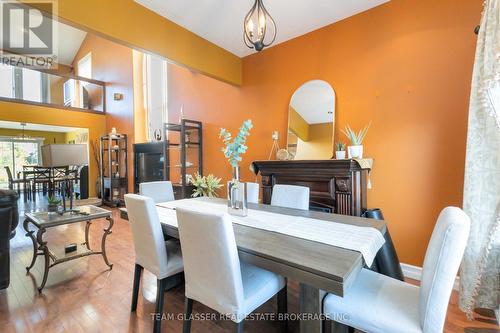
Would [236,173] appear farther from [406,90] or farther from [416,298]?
[406,90]

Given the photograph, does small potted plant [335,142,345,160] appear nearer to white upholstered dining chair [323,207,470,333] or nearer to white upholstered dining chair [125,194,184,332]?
white upholstered dining chair [323,207,470,333]

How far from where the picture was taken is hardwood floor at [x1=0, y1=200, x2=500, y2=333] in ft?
5.62

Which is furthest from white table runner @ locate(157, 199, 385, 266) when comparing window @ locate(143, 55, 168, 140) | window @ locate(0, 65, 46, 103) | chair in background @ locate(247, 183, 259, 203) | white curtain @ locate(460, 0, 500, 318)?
window @ locate(0, 65, 46, 103)

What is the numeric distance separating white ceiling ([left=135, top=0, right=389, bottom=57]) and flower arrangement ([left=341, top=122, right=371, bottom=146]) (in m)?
1.32

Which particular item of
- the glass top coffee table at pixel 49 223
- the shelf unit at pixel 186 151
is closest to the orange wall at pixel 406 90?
Result: the shelf unit at pixel 186 151

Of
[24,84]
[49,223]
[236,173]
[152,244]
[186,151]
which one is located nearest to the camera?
[152,244]

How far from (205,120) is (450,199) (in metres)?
3.79

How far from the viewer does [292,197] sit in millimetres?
2305

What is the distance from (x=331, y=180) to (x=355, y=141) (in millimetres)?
502

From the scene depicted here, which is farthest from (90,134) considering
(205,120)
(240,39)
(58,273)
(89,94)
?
(240,39)

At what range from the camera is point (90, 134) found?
6.49 metres

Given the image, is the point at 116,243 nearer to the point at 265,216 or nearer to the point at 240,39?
the point at 265,216

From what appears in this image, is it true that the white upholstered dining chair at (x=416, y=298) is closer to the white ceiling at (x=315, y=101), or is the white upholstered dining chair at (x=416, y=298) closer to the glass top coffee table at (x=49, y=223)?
the white ceiling at (x=315, y=101)

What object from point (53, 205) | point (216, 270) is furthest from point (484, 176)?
point (53, 205)
